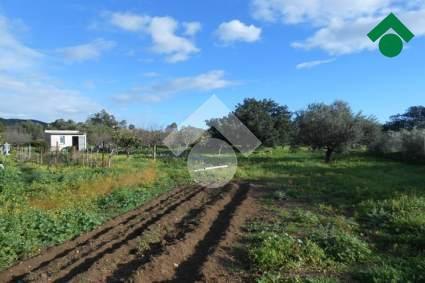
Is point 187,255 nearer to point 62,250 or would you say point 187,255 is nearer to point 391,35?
point 62,250

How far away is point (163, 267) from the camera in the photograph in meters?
5.10

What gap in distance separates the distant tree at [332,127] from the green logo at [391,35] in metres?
23.7

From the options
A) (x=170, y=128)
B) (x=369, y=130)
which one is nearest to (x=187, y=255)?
(x=369, y=130)

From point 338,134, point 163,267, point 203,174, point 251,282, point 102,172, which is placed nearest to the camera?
point 251,282

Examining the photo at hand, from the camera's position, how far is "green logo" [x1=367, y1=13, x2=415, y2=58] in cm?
464

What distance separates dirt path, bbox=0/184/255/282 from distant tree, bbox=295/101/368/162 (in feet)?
65.2

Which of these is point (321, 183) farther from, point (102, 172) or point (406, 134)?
point (406, 134)

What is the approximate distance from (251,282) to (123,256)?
79.3 inches

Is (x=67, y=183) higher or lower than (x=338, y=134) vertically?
lower

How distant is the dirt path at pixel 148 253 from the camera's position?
4945mm

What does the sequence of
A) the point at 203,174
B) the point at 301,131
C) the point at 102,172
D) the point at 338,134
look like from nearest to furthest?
the point at 102,172 → the point at 203,174 → the point at 338,134 → the point at 301,131

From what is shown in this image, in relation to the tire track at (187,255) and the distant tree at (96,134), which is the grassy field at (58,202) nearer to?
the tire track at (187,255)

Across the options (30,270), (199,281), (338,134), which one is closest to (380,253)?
Answer: (199,281)

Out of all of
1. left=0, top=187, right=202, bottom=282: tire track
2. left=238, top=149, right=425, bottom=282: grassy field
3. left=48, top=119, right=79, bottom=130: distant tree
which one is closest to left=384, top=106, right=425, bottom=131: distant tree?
left=48, top=119, right=79, bottom=130: distant tree
